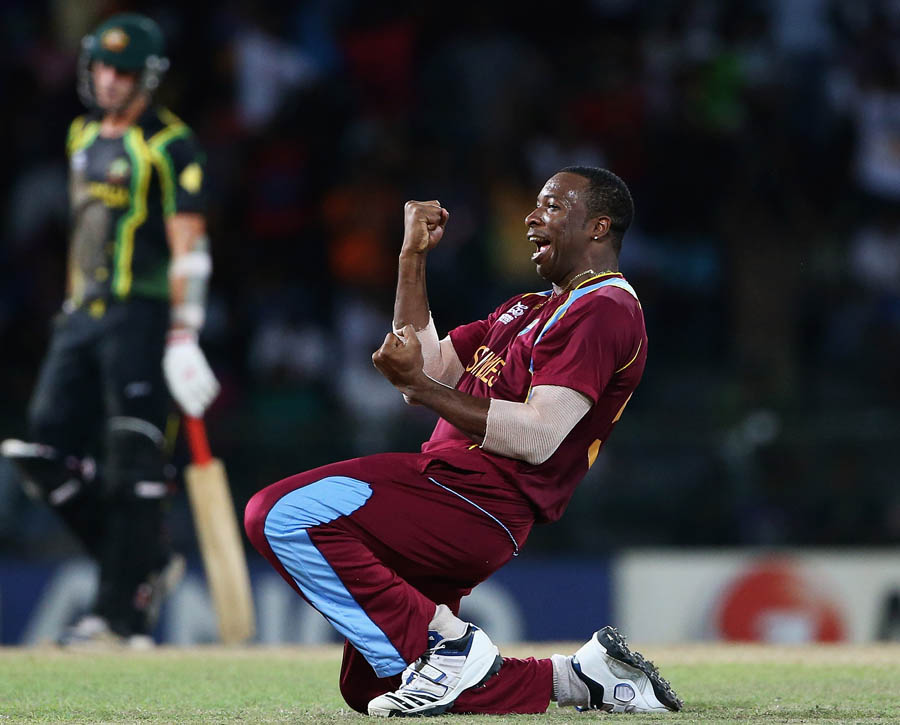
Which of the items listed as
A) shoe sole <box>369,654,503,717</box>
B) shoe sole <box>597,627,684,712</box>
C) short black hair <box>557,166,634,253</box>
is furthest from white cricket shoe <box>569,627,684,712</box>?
short black hair <box>557,166,634,253</box>

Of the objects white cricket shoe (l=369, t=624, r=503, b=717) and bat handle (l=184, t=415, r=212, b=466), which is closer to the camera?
white cricket shoe (l=369, t=624, r=503, b=717)

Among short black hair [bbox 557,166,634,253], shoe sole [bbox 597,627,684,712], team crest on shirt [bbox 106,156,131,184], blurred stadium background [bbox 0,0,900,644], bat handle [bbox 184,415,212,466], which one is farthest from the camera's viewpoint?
blurred stadium background [bbox 0,0,900,644]

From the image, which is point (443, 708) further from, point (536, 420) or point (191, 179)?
point (191, 179)

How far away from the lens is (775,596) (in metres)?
8.76

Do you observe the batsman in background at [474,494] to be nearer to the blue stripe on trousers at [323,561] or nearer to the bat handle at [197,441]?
the blue stripe on trousers at [323,561]

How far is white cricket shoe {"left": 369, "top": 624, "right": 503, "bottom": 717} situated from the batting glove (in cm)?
312

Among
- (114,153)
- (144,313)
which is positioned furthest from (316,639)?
(114,153)

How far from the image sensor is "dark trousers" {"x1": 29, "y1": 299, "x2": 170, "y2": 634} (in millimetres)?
6922

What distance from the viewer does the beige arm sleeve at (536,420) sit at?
423 centimetres

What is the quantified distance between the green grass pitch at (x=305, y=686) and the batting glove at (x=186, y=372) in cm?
114

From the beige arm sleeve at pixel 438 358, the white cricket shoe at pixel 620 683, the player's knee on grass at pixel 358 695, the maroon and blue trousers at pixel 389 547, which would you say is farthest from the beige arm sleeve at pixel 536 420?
the player's knee on grass at pixel 358 695

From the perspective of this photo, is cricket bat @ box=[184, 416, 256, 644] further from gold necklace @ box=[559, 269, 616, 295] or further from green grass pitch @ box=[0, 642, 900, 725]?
gold necklace @ box=[559, 269, 616, 295]

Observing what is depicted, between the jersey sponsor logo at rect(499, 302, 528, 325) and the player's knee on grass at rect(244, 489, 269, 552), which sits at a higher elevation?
the jersey sponsor logo at rect(499, 302, 528, 325)

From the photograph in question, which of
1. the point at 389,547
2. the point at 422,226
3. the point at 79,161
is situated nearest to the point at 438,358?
the point at 422,226
